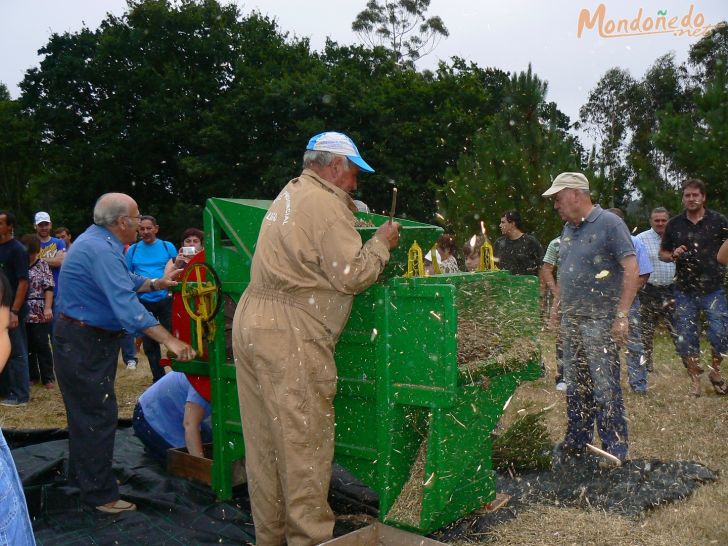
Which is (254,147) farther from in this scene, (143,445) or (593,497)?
(593,497)

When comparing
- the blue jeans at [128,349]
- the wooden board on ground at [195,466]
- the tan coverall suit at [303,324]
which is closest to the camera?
the tan coverall suit at [303,324]

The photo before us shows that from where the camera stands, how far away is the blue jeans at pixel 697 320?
682 centimetres

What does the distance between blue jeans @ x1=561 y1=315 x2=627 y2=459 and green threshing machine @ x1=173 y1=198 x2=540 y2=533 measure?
2.97ft

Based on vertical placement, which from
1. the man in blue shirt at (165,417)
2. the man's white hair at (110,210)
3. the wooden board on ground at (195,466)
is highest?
the man's white hair at (110,210)

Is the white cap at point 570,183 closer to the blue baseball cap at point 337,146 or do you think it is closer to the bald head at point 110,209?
the blue baseball cap at point 337,146

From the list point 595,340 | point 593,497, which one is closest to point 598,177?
point 595,340

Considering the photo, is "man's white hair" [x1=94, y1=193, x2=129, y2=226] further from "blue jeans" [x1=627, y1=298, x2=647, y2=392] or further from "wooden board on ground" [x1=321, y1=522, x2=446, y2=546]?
"blue jeans" [x1=627, y1=298, x2=647, y2=392]

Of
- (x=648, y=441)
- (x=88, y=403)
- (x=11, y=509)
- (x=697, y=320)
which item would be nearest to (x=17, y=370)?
(x=88, y=403)

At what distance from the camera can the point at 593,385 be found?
202 inches

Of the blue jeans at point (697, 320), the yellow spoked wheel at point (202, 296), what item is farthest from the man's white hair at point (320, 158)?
the blue jeans at point (697, 320)

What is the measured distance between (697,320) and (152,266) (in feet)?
18.4

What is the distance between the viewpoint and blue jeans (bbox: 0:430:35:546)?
2.56 meters

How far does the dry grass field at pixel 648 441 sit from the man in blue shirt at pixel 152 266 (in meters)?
0.54

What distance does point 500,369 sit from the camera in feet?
13.0
